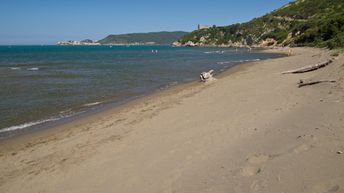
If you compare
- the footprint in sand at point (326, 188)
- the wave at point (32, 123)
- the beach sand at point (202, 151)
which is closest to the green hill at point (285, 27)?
the wave at point (32, 123)

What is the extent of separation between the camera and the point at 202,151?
7359 mm

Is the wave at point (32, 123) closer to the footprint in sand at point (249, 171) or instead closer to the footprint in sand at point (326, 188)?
the footprint in sand at point (249, 171)

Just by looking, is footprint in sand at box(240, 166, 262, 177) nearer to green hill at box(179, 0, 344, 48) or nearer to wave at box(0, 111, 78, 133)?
wave at box(0, 111, 78, 133)

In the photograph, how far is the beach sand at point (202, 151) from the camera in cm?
538

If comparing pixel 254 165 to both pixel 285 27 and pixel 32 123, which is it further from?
pixel 285 27

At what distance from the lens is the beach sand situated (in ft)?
17.7

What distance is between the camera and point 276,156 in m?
6.02

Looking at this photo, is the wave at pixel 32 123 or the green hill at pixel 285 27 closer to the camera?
the wave at pixel 32 123

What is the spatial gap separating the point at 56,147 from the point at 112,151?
2463 millimetres

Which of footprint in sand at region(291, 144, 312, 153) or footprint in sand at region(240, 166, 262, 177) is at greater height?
footprint in sand at region(291, 144, 312, 153)

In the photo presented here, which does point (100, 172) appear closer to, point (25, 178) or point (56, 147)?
point (25, 178)

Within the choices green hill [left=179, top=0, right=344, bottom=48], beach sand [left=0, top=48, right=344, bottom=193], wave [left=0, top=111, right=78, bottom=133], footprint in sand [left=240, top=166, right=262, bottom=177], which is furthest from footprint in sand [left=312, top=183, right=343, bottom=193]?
green hill [left=179, top=0, right=344, bottom=48]

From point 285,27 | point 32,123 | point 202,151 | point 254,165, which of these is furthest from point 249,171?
point 285,27

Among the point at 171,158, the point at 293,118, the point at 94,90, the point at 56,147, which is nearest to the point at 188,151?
the point at 171,158
